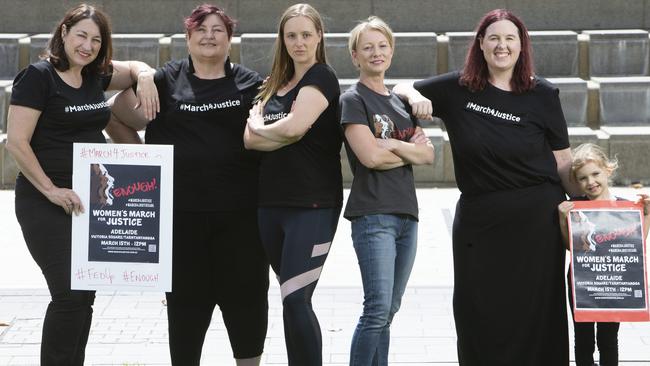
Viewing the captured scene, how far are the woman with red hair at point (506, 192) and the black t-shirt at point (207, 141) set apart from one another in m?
0.82

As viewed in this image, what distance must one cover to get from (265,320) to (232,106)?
1098mm

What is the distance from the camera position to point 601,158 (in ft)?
18.0

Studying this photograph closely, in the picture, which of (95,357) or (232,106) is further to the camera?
(95,357)

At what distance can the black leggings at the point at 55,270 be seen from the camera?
5.41m

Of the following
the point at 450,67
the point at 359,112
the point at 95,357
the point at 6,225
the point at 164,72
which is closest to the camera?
the point at 359,112

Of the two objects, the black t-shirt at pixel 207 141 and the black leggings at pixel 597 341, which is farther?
the black leggings at pixel 597 341

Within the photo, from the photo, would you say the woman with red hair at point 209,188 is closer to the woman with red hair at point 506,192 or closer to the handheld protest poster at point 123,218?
the handheld protest poster at point 123,218

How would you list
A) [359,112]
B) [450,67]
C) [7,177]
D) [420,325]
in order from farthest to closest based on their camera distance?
[450,67]
[7,177]
[420,325]
[359,112]

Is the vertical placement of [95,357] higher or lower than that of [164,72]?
lower

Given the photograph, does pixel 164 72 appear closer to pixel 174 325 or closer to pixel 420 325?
pixel 174 325

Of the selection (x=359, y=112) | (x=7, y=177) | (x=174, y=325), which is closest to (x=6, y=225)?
(x=7, y=177)

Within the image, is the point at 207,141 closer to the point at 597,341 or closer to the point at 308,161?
the point at 308,161

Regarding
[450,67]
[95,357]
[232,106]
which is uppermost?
[450,67]

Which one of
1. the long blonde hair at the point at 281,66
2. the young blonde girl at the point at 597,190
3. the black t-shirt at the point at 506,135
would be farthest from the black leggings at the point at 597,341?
the long blonde hair at the point at 281,66
